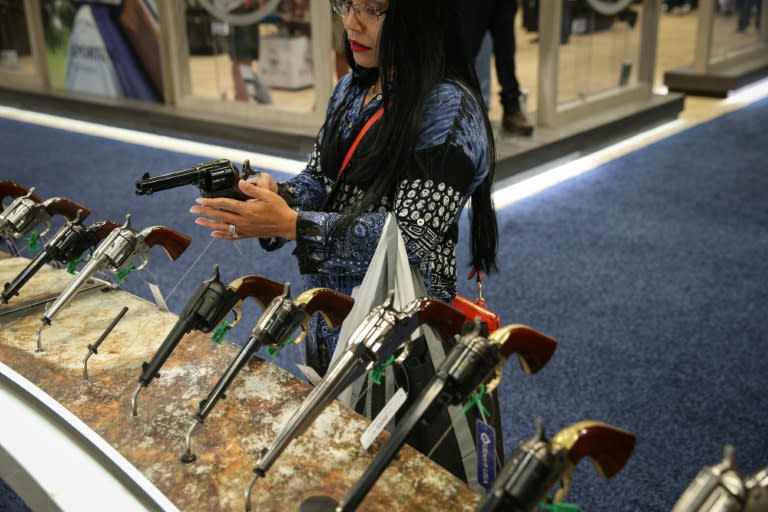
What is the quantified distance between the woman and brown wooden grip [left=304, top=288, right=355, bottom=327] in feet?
0.56

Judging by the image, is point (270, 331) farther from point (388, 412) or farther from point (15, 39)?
point (15, 39)

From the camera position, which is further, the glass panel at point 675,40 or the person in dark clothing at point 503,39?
the glass panel at point 675,40

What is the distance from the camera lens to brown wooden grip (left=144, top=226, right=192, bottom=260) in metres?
1.61

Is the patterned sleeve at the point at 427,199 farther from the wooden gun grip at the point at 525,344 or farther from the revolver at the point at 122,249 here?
the wooden gun grip at the point at 525,344

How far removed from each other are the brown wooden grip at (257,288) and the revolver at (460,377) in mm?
423

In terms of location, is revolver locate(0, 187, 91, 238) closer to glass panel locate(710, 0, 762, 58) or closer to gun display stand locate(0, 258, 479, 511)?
gun display stand locate(0, 258, 479, 511)

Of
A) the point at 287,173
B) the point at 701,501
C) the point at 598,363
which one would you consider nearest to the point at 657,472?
the point at 598,363

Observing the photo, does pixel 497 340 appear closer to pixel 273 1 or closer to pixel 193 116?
pixel 273 1

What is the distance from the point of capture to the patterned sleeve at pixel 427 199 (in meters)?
1.48

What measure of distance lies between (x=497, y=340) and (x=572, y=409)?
1.84 metres

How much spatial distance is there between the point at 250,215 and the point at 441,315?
0.47m

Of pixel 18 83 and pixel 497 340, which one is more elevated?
pixel 497 340

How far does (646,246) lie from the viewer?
431 cm

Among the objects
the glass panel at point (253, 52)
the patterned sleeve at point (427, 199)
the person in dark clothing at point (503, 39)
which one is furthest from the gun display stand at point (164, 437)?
the glass panel at point (253, 52)
